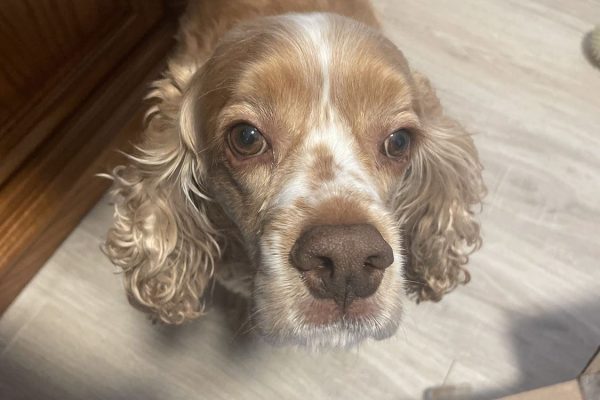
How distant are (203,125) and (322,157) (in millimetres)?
304

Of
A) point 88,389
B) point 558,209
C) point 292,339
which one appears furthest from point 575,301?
point 88,389

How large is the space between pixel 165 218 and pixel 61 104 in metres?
0.55

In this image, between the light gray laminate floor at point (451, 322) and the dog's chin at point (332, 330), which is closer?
the dog's chin at point (332, 330)

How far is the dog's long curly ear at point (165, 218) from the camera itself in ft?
4.66

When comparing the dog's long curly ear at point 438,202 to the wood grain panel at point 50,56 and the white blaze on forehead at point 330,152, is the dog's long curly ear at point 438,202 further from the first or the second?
the wood grain panel at point 50,56

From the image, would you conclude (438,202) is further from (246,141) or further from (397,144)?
(246,141)

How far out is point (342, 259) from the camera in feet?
3.22

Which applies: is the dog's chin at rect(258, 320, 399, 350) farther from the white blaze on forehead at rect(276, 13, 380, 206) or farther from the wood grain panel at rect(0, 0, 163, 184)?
the wood grain panel at rect(0, 0, 163, 184)

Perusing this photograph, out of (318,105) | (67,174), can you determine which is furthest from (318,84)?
(67,174)

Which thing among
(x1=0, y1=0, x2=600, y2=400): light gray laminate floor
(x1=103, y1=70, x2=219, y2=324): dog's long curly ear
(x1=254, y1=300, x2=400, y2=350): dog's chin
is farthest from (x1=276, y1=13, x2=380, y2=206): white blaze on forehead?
(x1=0, y1=0, x2=600, y2=400): light gray laminate floor

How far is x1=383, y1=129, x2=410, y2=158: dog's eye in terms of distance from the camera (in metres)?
1.20

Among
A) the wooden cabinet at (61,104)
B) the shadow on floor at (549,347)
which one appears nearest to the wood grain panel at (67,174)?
the wooden cabinet at (61,104)

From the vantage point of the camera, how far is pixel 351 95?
1126mm

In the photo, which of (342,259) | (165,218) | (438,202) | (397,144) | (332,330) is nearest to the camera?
(342,259)
